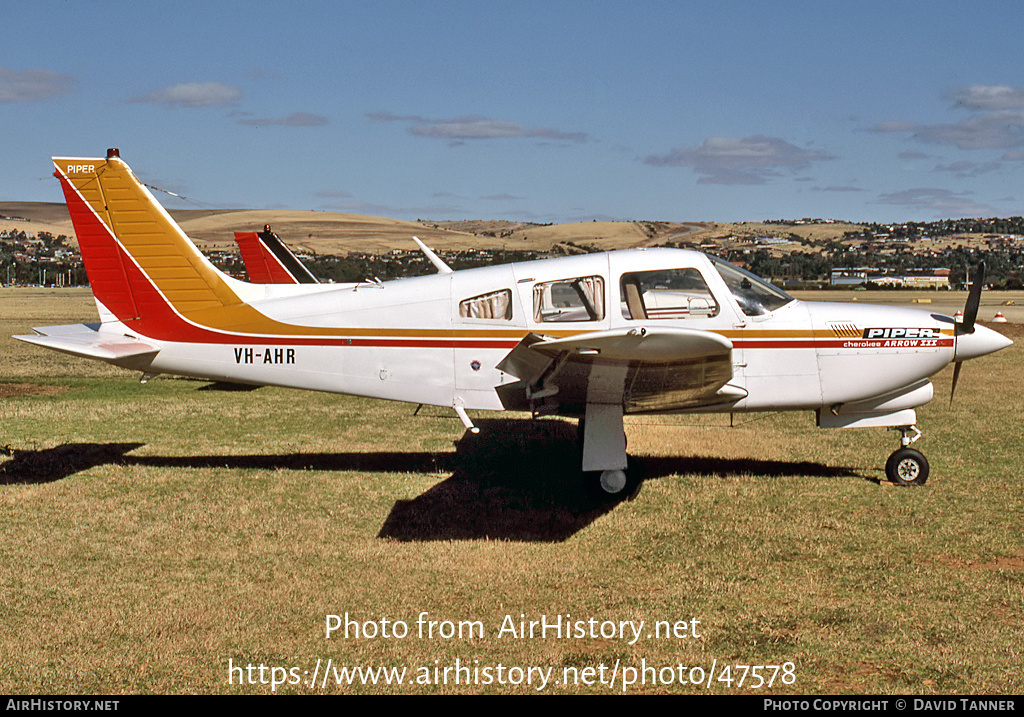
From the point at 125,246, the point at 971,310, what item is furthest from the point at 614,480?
the point at 125,246

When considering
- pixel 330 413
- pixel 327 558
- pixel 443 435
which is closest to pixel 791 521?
pixel 327 558

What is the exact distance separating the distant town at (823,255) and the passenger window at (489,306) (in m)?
35.7

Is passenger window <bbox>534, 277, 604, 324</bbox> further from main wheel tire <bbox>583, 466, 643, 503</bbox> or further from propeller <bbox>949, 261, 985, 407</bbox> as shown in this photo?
propeller <bbox>949, 261, 985, 407</bbox>

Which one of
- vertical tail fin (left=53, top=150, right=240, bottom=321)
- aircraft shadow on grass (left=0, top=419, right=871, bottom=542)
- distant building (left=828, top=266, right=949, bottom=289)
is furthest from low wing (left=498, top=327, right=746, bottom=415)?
distant building (left=828, top=266, right=949, bottom=289)

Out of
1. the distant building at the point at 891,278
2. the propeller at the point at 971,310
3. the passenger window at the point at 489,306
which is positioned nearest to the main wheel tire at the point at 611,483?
the passenger window at the point at 489,306

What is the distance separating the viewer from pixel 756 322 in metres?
9.40

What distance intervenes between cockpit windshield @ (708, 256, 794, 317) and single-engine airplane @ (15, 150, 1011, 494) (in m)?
0.02

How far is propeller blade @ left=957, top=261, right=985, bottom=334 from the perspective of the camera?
9.11 m

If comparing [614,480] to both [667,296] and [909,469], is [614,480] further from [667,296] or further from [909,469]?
[909,469]

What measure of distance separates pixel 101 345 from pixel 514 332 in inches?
178

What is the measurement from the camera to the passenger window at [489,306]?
9.56 meters

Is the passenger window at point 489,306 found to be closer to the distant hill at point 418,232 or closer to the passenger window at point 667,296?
the passenger window at point 667,296

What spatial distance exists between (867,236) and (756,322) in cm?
14102
